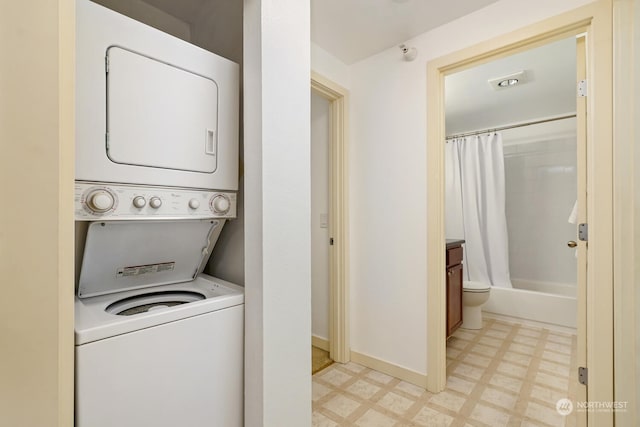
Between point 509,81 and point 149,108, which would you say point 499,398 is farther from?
point 509,81

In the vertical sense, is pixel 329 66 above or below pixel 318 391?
above

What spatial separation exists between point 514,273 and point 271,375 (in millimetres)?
4196

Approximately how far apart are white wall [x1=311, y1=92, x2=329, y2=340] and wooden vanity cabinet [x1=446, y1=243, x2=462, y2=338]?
1.07m

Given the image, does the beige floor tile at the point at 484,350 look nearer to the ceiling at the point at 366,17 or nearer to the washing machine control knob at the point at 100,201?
the ceiling at the point at 366,17

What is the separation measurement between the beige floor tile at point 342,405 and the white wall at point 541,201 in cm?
338

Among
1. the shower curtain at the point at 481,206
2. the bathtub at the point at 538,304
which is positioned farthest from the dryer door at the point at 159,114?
the shower curtain at the point at 481,206

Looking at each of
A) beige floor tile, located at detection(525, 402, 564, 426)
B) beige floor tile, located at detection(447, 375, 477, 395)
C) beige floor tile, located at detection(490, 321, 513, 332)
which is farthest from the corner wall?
beige floor tile, located at detection(490, 321, 513, 332)

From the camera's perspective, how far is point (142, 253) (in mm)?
1144

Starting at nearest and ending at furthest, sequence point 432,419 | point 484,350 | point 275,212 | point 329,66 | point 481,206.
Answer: point 275,212, point 432,419, point 329,66, point 484,350, point 481,206

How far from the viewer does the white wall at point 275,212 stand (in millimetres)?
1067

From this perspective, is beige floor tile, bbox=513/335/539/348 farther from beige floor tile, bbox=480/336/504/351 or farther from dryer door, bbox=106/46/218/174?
dryer door, bbox=106/46/218/174

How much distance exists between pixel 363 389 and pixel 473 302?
1.63 m

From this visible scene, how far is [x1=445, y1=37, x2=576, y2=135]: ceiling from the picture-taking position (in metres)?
2.39

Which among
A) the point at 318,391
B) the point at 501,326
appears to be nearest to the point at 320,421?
the point at 318,391
